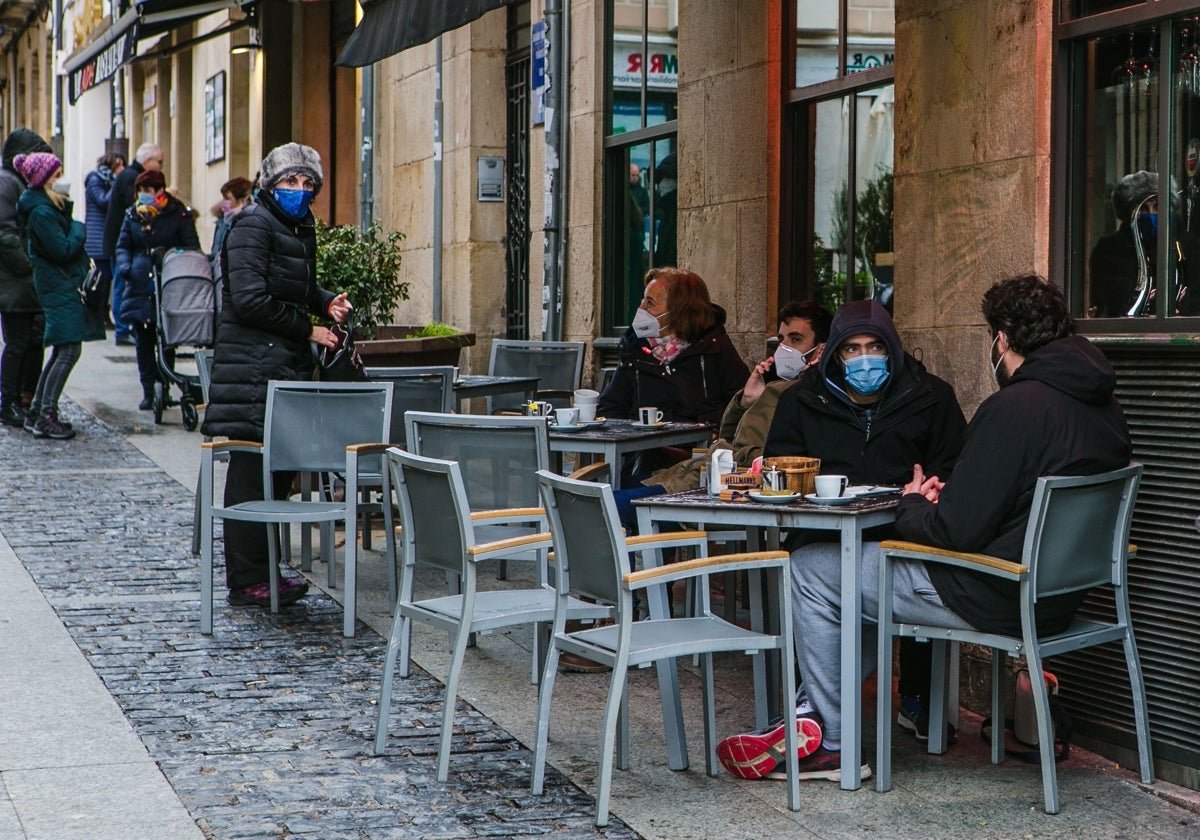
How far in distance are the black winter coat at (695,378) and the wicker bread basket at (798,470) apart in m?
2.34

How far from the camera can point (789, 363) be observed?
641cm

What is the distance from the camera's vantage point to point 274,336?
23.8ft

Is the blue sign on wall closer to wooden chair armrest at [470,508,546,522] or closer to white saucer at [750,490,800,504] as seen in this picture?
wooden chair armrest at [470,508,546,522]

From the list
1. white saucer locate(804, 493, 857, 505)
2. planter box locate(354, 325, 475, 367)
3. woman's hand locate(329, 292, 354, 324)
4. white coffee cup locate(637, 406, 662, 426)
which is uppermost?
woman's hand locate(329, 292, 354, 324)

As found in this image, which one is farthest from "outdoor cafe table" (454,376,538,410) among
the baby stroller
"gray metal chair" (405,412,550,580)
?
the baby stroller

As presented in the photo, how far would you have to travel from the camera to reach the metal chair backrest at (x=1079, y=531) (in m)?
4.56

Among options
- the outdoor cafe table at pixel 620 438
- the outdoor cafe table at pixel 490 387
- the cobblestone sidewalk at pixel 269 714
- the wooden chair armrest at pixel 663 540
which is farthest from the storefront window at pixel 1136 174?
the outdoor cafe table at pixel 490 387

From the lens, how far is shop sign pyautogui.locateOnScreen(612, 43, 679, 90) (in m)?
9.83

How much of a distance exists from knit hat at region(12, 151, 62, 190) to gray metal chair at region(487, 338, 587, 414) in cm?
389

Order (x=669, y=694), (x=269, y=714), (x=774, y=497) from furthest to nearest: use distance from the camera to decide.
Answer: (x=269, y=714), (x=774, y=497), (x=669, y=694)

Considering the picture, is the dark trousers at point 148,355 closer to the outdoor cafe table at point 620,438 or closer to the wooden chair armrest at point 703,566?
the outdoor cafe table at point 620,438

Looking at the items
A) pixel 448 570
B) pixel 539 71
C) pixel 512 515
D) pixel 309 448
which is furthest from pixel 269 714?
pixel 539 71

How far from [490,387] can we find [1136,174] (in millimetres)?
4346

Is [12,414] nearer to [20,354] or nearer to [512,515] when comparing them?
[20,354]
